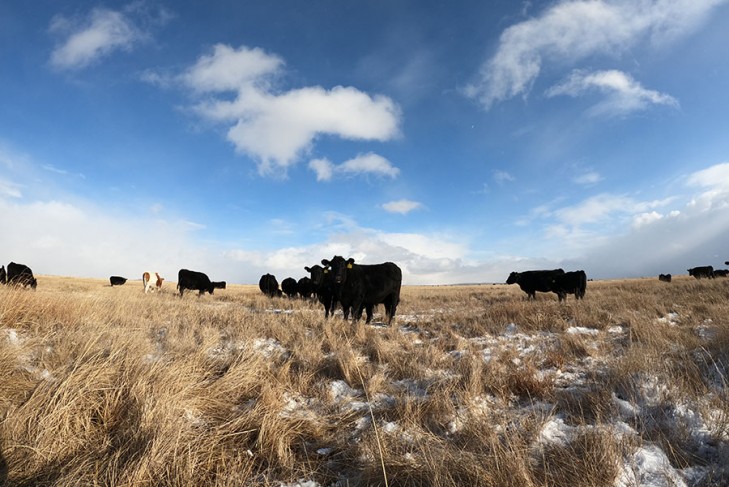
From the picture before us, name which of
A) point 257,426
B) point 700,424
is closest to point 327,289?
point 257,426

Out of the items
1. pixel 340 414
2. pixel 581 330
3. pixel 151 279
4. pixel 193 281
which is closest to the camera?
pixel 340 414

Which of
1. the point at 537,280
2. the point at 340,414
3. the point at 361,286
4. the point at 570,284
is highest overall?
the point at 537,280

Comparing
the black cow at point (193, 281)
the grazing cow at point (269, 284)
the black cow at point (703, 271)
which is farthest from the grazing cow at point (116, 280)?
the black cow at point (703, 271)

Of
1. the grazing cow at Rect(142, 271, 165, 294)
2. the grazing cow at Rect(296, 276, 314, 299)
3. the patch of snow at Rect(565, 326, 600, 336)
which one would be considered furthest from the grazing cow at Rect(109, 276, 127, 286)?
the patch of snow at Rect(565, 326, 600, 336)

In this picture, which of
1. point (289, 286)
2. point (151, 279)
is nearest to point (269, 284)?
point (289, 286)

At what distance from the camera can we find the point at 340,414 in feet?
12.0

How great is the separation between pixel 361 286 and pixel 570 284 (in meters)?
15.1

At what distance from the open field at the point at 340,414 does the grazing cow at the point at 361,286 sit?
5409 mm

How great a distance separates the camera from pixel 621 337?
24.6ft

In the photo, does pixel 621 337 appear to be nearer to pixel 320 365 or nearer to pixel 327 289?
pixel 320 365

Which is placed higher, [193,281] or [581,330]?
[193,281]

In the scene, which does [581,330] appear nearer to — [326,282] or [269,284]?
[326,282]

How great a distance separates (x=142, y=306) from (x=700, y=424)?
10.6 metres

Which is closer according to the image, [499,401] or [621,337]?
[499,401]
